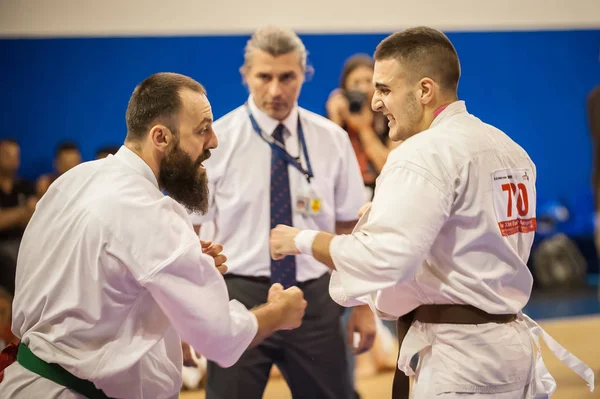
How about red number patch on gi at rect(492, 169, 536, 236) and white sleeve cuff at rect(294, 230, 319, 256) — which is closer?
red number patch on gi at rect(492, 169, 536, 236)

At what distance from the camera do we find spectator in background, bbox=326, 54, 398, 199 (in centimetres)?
457

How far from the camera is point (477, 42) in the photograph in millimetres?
7531

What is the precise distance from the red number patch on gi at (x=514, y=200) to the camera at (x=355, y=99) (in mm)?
2371

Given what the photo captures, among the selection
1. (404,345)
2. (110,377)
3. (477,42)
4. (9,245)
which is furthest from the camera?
(477,42)

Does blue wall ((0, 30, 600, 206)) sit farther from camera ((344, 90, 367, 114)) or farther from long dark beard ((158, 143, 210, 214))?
long dark beard ((158, 143, 210, 214))

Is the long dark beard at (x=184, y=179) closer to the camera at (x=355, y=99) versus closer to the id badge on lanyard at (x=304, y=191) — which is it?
the id badge on lanyard at (x=304, y=191)

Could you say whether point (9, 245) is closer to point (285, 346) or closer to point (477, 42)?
point (285, 346)

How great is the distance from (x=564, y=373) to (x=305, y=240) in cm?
350

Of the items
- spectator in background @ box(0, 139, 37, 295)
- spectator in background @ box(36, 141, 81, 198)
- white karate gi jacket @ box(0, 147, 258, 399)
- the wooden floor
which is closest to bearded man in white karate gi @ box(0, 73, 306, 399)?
white karate gi jacket @ box(0, 147, 258, 399)

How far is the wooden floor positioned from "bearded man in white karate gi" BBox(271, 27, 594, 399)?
2.62 meters

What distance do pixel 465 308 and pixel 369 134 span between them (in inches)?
103

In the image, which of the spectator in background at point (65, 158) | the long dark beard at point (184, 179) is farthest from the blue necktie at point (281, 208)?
the spectator in background at point (65, 158)

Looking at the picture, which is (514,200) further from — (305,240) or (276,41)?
(276,41)

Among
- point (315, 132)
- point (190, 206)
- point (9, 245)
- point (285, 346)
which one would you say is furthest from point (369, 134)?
point (9, 245)
